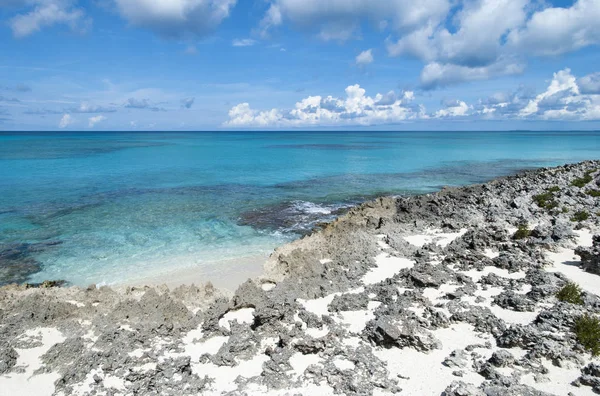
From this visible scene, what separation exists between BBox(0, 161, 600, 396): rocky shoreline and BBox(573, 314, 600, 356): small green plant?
0.21 metres

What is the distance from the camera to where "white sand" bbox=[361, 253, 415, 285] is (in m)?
13.6

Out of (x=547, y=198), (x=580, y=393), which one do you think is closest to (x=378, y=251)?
(x=580, y=393)

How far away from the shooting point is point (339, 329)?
1027 cm

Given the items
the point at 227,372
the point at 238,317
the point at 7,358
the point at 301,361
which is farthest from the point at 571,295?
the point at 7,358

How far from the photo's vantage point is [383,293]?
12.2 m

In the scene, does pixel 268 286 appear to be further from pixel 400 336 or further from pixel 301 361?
pixel 400 336

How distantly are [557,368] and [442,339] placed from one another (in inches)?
99.5

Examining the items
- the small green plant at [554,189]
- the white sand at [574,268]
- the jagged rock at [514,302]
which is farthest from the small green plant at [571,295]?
the small green plant at [554,189]

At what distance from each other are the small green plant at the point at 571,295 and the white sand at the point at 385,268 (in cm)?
497

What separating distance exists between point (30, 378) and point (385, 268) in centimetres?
1157

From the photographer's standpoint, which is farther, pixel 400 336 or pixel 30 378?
Answer: pixel 400 336

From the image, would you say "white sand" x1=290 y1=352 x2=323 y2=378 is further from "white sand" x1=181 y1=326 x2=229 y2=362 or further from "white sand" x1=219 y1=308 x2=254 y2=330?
"white sand" x1=219 y1=308 x2=254 y2=330

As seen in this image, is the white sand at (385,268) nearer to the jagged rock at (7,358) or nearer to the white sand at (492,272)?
the white sand at (492,272)

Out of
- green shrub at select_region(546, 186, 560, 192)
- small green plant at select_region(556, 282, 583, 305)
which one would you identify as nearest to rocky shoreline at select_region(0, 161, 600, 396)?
small green plant at select_region(556, 282, 583, 305)
